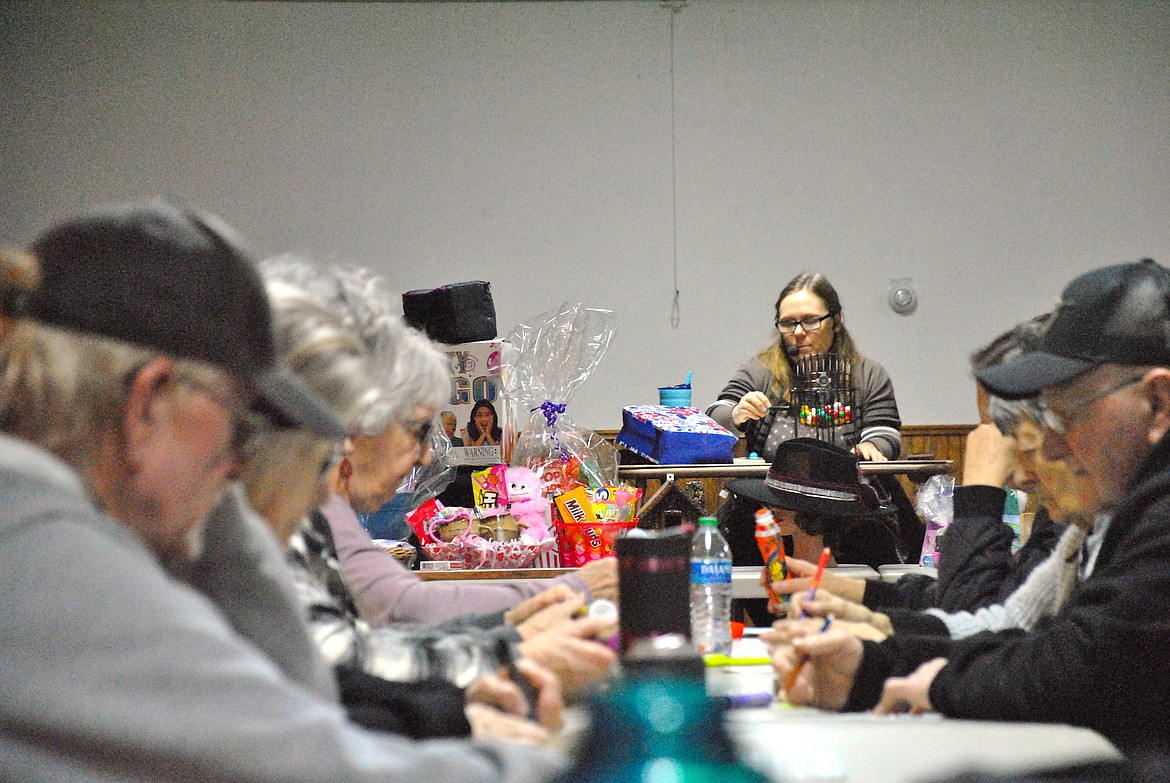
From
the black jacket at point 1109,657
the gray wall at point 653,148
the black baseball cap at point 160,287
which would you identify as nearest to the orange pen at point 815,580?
the black jacket at point 1109,657

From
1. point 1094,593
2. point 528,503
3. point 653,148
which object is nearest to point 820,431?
point 528,503

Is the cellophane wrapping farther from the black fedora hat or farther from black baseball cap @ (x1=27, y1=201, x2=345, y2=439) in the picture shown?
black baseball cap @ (x1=27, y1=201, x2=345, y2=439)

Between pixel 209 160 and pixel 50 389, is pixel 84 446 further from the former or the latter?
pixel 209 160

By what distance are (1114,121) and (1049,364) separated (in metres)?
5.15

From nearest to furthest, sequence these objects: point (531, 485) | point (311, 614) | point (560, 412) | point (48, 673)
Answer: point (48, 673), point (311, 614), point (531, 485), point (560, 412)

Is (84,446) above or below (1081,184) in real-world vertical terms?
below

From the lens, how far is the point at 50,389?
2.58 feet

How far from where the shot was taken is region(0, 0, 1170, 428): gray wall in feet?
19.4

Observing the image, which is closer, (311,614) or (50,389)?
(50,389)

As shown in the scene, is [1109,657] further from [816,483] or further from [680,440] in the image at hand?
[680,440]

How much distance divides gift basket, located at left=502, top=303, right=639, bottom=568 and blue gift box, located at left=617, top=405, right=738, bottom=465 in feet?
0.40

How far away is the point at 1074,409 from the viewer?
150 centimetres

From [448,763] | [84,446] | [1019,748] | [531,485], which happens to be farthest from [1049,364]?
[531,485]

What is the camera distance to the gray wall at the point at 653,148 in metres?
5.92
